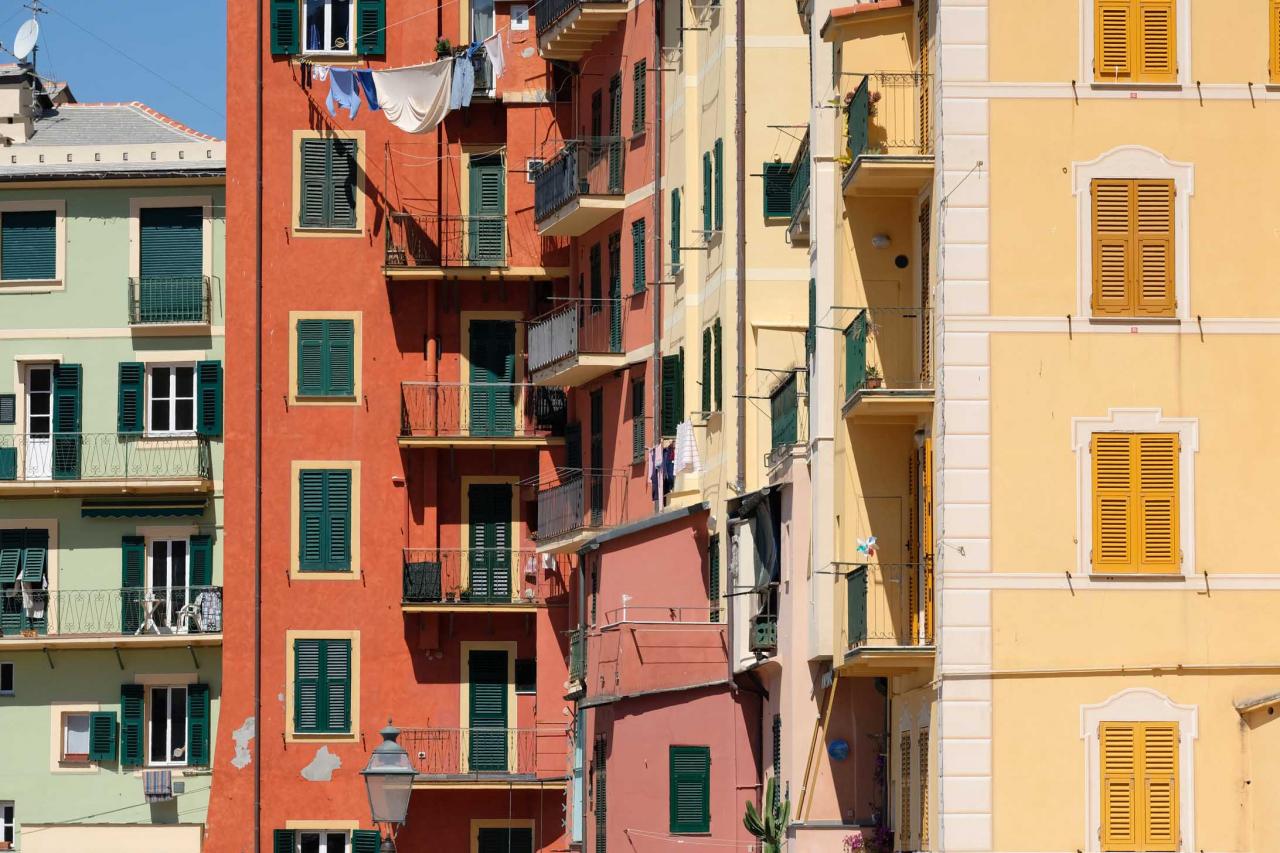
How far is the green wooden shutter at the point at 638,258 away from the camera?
2325 inches

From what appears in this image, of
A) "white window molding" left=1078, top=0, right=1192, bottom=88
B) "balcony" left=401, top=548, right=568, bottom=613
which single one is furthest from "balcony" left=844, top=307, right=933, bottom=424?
"balcony" left=401, top=548, right=568, bottom=613

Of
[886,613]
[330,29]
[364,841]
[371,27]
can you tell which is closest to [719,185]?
[886,613]

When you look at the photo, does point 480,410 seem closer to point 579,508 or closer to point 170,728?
point 579,508

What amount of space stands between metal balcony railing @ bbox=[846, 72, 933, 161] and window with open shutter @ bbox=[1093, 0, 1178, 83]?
2747 mm

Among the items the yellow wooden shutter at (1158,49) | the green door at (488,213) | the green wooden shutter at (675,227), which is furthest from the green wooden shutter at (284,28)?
the yellow wooden shutter at (1158,49)

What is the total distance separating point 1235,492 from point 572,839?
2419 cm

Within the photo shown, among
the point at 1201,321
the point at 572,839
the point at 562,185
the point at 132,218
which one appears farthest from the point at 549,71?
the point at 1201,321

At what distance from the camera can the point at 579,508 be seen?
203 ft

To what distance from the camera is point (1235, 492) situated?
36281 millimetres

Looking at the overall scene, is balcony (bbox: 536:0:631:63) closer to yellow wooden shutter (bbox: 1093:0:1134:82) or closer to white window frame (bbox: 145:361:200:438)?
white window frame (bbox: 145:361:200:438)

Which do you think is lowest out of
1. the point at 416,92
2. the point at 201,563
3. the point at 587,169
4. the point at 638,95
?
the point at 201,563

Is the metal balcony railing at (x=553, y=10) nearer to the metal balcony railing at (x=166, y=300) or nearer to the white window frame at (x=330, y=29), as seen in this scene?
the white window frame at (x=330, y=29)

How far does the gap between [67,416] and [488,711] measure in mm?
11391

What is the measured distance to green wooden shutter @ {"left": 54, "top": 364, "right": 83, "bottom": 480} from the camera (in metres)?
67.5
